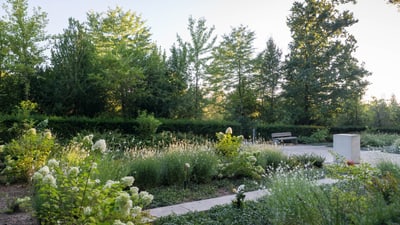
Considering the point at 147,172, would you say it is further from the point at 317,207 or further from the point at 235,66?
the point at 235,66

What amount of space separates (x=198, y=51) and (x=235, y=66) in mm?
3316

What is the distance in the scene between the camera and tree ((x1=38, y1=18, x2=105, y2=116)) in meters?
11.4

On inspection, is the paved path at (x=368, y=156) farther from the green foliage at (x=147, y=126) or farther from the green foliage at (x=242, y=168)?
the green foliage at (x=147, y=126)

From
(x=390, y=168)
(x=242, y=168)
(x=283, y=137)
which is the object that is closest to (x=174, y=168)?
(x=242, y=168)

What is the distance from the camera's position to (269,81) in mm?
20156

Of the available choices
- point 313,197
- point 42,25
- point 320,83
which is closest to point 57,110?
→ point 42,25

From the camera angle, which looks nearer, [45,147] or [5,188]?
[5,188]

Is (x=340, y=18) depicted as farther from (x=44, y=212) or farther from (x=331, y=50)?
(x=44, y=212)

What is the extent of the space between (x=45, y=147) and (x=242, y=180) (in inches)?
141

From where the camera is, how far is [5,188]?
4.58m

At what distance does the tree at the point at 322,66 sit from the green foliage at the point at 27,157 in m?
16.2

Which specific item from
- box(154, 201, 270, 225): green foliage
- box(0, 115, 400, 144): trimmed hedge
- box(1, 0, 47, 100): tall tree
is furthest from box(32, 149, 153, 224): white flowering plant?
box(1, 0, 47, 100): tall tree

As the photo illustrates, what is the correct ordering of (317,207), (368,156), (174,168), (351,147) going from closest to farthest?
(317,207), (174,168), (351,147), (368,156)

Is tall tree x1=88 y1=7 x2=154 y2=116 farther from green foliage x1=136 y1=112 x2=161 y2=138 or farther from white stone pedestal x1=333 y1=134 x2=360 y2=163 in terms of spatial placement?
white stone pedestal x1=333 y1=134 x2=360 y2=163
